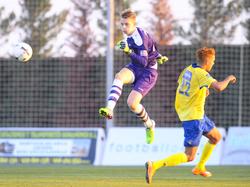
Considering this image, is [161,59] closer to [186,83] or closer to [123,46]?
[123,46]

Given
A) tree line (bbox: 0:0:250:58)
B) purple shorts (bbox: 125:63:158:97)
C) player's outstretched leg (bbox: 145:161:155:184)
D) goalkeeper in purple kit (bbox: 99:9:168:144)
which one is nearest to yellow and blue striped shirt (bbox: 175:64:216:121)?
player's outstretched leg (bbox: 145:161:155:184)

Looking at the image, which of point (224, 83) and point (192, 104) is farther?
point (192, 104)

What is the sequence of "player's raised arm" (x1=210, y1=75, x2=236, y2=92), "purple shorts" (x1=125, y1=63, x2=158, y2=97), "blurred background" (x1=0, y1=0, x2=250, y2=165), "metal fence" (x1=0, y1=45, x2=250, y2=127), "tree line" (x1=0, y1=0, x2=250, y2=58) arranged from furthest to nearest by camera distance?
"tree line" (x1=0, y1=0, x2=250, y2=58), "metal fence" (x1=0, y1=45, x2=250, y2=127), "blurred background" (x1=0, y1=0, x2=250, y2=165), "purple shorts" (x1=125, y1=63, x2=158, y2=97), "player's raised arm" (x1=210, y1=75, x2=236, y2=92)

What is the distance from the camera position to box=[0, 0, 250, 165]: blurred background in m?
21.7

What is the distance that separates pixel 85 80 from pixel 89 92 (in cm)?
44

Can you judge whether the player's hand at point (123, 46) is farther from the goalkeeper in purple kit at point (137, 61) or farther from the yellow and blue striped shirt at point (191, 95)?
the yellow and blue striped shirt at point (191, 95)

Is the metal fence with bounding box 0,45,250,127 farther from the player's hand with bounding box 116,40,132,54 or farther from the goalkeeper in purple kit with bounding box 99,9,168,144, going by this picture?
the player's hand with bounding box 116,40,132,54

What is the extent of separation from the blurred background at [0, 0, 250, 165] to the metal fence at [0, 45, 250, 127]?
0.03 meters

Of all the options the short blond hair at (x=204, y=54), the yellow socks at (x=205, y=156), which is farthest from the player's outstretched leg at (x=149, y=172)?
the short blond hair at (x=204, y=54)

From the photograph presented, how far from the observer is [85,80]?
26.8 m

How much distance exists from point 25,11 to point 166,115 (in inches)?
322

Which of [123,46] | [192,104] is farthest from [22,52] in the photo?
[192,104]

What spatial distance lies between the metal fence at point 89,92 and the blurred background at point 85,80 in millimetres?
29

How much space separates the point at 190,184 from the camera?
1209 cm
